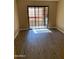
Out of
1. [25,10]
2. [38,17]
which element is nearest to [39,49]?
[25,10]

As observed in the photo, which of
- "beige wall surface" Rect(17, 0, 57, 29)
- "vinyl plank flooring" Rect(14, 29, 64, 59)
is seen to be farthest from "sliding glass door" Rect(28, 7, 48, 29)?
"vinyl plank flooring" Rect(14, 29, 64, 59)

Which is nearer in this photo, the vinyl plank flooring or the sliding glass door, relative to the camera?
the vinyl plank flooring

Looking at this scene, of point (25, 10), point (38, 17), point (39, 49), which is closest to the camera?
point (39, 49)

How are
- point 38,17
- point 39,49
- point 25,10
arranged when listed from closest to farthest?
point 39,49 → point 25,10 → point 38,17

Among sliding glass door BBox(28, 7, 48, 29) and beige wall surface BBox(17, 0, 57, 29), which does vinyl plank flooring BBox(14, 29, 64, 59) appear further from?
sliding glass door BBox(28, 7, 48, 29)

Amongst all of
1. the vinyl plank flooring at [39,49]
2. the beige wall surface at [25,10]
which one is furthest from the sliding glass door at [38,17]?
the vinyl plank flooring at [39,49]

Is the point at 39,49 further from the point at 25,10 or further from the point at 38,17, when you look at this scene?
the point at 38,17

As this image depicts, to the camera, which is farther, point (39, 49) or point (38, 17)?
point (38, 17)

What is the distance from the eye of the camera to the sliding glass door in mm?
11634

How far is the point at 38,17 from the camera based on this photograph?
39.2 ft
